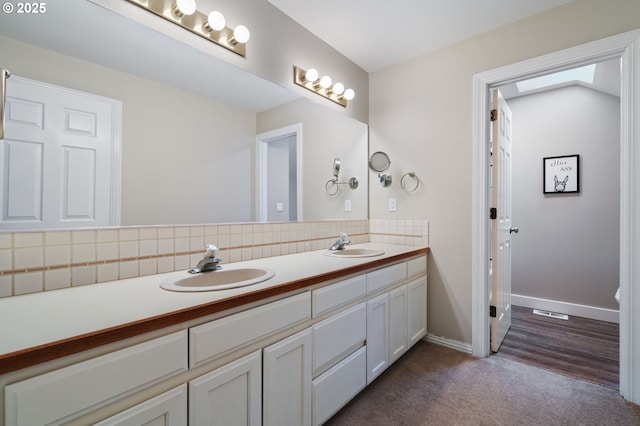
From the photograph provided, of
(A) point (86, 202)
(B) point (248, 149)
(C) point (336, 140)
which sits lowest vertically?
(A) point (86, 202)

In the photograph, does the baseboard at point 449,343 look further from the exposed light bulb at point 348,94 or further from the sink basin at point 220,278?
the exposed light bulb at point 348,94

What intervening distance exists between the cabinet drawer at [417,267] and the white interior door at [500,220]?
0.48 m

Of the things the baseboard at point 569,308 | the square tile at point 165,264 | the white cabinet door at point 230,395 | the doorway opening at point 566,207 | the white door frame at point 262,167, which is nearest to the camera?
the white cabinet door at point 230,395

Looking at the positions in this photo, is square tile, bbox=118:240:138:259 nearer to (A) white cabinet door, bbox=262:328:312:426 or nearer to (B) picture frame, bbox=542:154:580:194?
(A) white cabinet door, bbox=262:328:312:426

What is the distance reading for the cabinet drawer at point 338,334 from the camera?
1.32m

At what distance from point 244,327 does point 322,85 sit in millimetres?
1770

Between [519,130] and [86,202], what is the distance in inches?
154

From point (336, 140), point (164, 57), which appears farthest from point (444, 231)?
point (164, 57)

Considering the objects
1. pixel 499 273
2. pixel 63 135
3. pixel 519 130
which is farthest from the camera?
pixel 519 130

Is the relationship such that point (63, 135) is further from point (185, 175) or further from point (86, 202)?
Result: point (185, 175)

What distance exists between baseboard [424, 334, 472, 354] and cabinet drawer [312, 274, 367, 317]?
3.64ft

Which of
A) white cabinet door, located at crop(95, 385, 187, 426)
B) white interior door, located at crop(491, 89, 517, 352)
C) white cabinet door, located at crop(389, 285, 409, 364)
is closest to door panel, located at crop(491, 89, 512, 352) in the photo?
white interior door, located at crop(491, 89, 517, 352)

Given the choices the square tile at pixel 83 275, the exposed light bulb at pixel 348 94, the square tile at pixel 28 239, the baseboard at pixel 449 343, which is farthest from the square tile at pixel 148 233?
the baseboard at pixel 449 343

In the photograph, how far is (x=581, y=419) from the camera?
1479 mm
